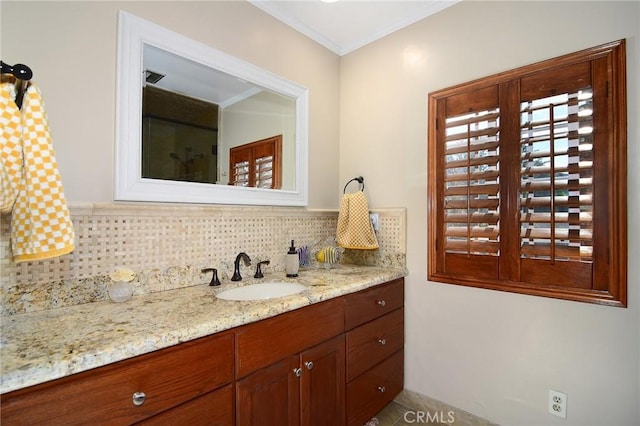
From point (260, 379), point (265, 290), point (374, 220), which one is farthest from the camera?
point (374, 220)

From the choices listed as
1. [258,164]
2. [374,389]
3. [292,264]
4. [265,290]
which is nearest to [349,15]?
[258,164]

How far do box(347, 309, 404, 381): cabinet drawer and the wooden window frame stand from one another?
1.22 feet

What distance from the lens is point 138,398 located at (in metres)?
0.83

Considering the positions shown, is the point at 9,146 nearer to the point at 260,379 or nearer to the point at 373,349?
the point at 260,379

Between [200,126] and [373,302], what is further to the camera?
[373,302]

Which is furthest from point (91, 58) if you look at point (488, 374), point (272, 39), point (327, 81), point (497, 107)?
point (488, 374)

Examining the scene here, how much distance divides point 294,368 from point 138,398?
59cm

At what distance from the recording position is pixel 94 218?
4.00 feet

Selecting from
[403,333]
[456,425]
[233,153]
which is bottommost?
[456,425]

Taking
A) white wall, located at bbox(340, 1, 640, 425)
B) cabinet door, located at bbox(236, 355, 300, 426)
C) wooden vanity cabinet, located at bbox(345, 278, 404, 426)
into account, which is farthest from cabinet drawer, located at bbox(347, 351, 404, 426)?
cabinet door, located at bbox(236, 355, 300, 426)

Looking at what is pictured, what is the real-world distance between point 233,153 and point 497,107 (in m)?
1.44

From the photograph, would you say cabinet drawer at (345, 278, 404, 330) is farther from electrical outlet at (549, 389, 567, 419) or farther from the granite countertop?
electrical outlet at (549, 389, 567, 419)

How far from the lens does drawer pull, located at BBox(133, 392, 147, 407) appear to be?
0.83 metres

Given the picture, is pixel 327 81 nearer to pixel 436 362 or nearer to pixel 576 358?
pixel 436 362
